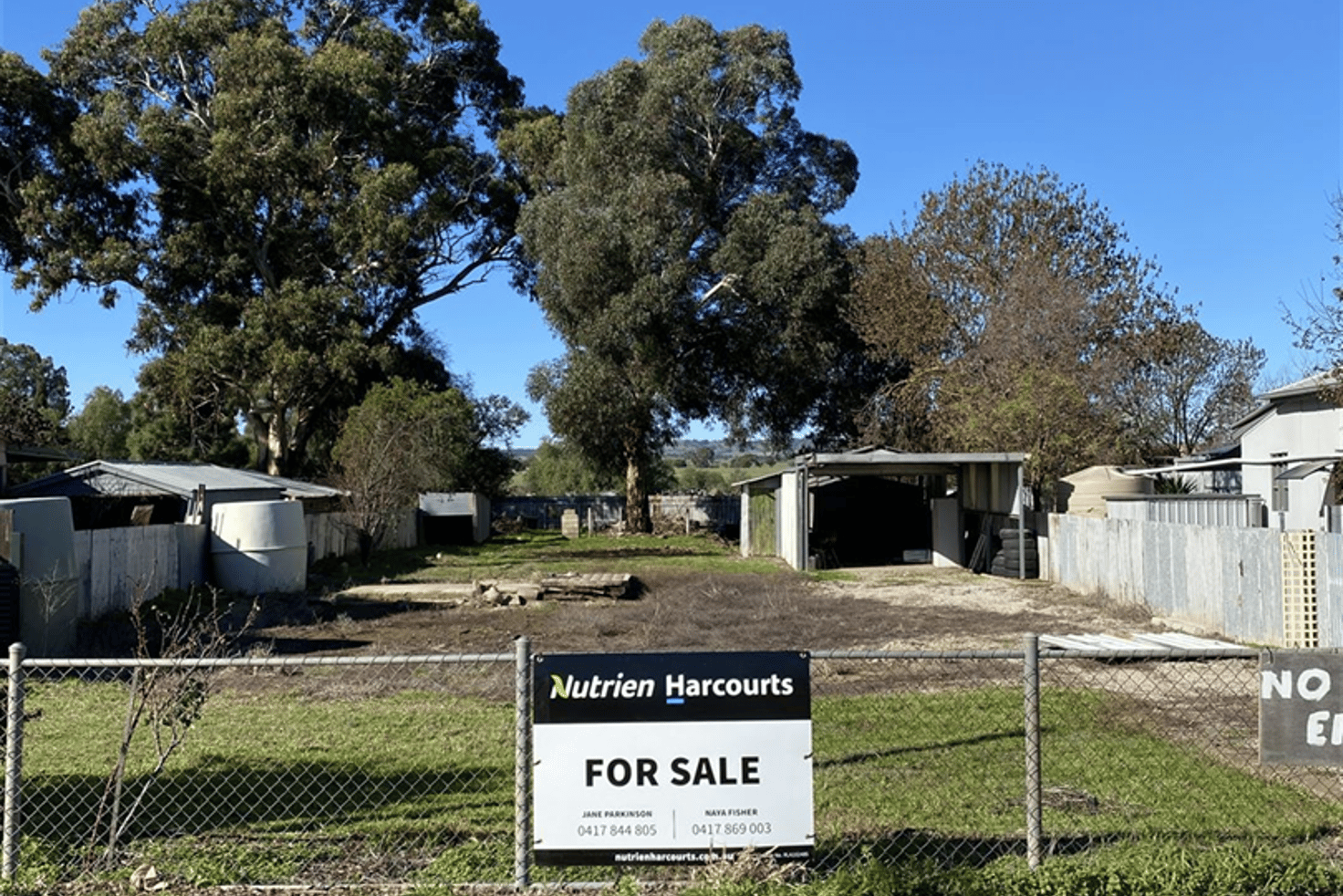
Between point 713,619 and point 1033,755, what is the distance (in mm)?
13106

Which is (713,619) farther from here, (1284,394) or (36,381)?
(36,381)

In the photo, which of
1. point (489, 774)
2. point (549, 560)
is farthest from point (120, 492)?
point (489, 774)

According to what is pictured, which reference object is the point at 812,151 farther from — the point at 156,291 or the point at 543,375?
the point at 156,291

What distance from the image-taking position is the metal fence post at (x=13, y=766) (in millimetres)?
5496

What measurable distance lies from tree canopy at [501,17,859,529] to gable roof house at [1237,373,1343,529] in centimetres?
1487

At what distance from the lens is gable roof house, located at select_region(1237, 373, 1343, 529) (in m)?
24.9

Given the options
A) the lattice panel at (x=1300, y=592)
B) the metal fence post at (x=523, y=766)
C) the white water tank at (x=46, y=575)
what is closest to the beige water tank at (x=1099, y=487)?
the lattice panel at (x=1300, y=592)

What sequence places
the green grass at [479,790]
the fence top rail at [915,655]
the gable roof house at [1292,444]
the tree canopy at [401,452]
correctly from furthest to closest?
the tree canopy at [401,452] → the gable roof house at [1292,444] → the green grass at [479,790] → the fence top rail at [915,655]

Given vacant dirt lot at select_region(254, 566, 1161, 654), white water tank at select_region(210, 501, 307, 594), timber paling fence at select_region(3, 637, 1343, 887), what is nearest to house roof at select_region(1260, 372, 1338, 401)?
vacant dirt lot at select_region(254, 566, 1161, 654)

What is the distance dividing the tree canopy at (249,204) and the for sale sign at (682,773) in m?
36.7

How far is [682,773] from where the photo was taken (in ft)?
17.7

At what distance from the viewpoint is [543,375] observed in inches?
1781

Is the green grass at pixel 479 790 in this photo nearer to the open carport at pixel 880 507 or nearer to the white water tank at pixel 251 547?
the white water tank at pixel 251 547

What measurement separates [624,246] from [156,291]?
→ 55.6 ft
